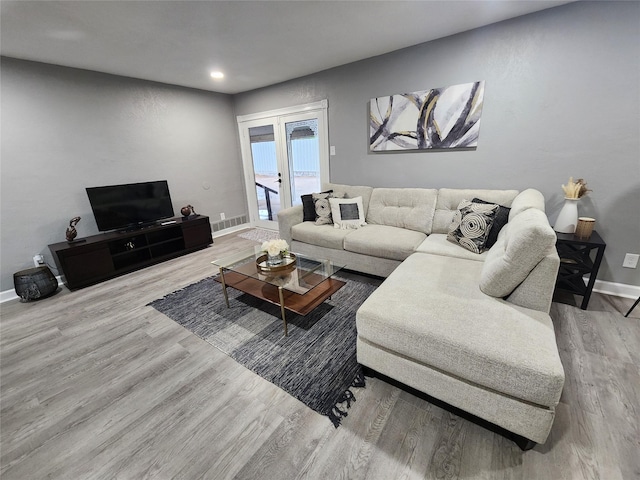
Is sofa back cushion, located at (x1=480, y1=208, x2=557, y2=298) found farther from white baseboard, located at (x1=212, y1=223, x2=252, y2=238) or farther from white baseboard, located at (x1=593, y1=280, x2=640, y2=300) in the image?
white baseboard, located at (x1=212, y1=223, x2=252, y2=238)

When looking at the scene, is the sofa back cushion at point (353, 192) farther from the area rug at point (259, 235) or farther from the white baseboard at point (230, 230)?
the white baseboard at point (230, 230)

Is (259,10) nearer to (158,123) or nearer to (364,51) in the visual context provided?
(364,51)

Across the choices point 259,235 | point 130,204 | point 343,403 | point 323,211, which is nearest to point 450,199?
point 323,211

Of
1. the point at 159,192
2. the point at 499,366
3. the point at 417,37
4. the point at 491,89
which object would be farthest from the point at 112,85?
the point at 499,366

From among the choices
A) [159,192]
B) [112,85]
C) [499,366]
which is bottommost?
[499,366]

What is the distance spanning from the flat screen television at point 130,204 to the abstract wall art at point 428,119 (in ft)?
9.80

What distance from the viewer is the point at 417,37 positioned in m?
2.69

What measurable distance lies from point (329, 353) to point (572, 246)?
2.20 metres

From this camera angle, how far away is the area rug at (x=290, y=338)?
62.6 inches

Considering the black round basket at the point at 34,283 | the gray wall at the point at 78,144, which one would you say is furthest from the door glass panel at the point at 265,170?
the black round basket at the point at 34,283

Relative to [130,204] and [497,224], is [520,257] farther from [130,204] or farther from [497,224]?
[130,204]

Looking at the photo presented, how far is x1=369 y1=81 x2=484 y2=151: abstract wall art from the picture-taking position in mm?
2740

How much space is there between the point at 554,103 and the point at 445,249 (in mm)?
1646

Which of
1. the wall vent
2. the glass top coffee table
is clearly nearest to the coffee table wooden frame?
the glass top coffee table
